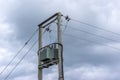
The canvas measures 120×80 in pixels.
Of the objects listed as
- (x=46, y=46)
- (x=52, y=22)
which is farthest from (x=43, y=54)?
(x=52, y=22)

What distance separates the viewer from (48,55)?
26.0 m

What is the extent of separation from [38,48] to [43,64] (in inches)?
61.7

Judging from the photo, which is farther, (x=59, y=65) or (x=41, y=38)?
(x=41, y=38)

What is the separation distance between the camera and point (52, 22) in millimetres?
27047

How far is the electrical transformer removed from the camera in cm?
2562

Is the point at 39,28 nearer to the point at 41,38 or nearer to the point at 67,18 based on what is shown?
the point at 41,38

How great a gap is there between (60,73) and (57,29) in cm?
316

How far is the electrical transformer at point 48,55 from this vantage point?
25625mm

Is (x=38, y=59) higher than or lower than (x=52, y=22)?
lower

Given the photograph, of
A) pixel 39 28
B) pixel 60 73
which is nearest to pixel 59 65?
pixel 60 73

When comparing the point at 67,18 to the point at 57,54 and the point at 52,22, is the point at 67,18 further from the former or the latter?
the point at 57,54

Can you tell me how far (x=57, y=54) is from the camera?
2550cm

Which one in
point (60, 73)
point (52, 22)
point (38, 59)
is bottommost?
point (60, 73)

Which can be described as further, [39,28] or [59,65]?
[39,28]
